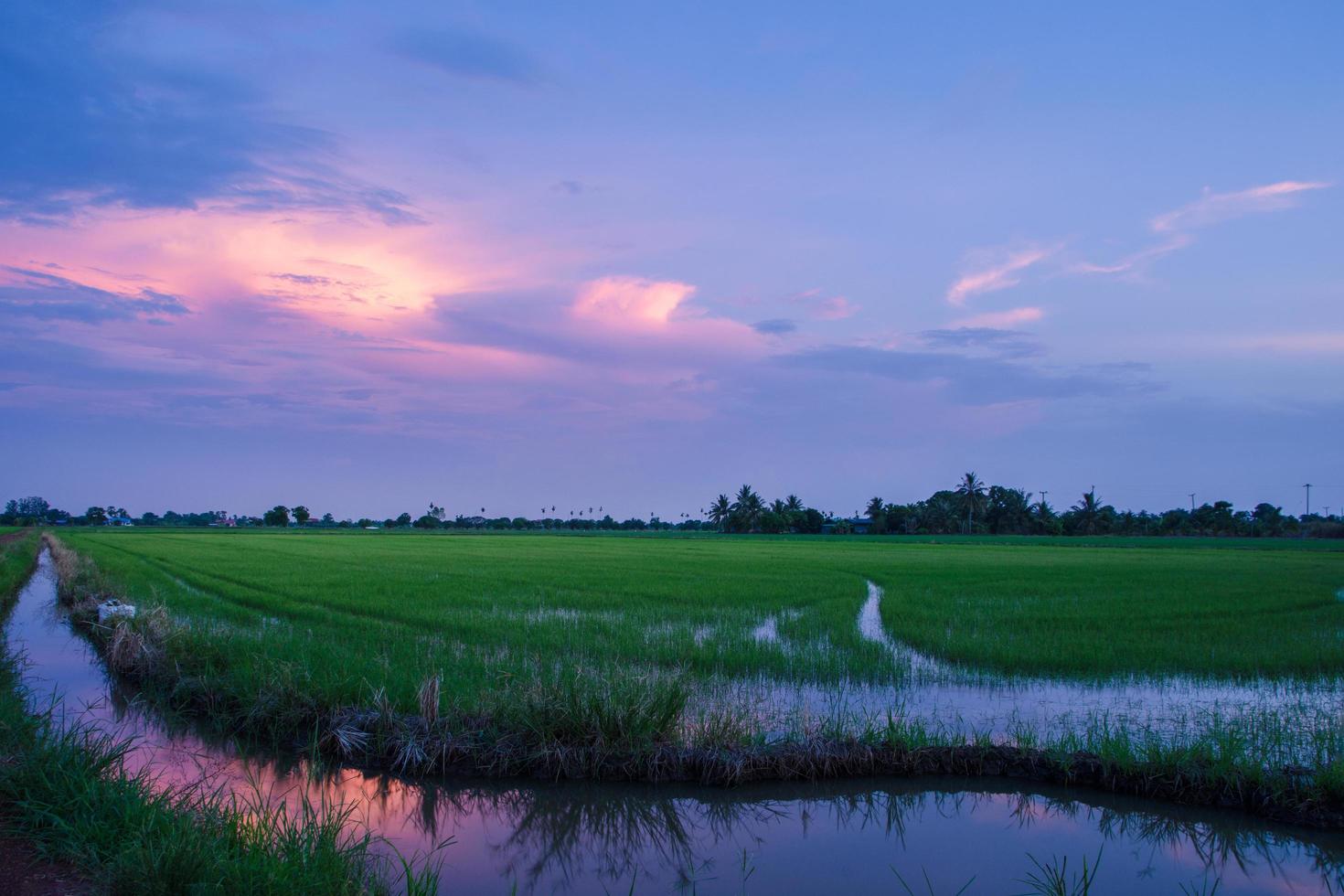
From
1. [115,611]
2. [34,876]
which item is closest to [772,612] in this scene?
[115,611]

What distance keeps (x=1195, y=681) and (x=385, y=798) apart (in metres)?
9.10

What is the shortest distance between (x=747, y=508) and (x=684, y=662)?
287 feet

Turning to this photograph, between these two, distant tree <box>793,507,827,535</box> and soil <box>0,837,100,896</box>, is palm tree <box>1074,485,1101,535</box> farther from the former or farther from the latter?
soil <box>0,837,100,896</box>

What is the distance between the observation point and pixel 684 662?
9820 mm

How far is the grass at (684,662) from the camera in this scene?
251 inches

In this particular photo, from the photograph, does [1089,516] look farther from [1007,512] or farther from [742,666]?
[742,666]

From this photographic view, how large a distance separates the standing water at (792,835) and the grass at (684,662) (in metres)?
0.25

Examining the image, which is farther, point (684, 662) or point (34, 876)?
point (684, 662)

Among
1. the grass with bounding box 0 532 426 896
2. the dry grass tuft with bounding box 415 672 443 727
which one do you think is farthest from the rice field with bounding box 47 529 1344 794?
the grass with bounding box 0 532 426 896

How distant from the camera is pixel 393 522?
115562 millimetres

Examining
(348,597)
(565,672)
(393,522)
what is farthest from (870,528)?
(565,672)

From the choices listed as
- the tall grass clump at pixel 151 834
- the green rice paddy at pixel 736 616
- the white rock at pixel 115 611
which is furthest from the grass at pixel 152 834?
the white rock at pixel 115 611

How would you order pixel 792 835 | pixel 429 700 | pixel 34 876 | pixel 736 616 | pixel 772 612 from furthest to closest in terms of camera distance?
pixel 772 612, pixel 736 616, pixel 429 700, pixel 792 835, pixel 34 876

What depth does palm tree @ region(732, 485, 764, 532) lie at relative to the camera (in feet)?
314
